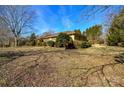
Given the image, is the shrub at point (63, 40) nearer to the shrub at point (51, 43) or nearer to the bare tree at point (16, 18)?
the shrub at point (51, 43)

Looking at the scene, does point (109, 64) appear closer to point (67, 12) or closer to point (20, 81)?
point (67, 12)

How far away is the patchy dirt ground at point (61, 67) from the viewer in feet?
11.7

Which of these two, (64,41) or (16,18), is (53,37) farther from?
(16,18)

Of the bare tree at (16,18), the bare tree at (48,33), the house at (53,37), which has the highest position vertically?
the bare tree at (16,18)

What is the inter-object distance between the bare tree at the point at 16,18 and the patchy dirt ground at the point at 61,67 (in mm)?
335

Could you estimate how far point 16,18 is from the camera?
380cm

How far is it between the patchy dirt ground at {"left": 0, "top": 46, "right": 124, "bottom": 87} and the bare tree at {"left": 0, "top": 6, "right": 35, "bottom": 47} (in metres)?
0.33

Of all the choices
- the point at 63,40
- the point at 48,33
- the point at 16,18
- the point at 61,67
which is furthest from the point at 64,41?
the point at 16,18

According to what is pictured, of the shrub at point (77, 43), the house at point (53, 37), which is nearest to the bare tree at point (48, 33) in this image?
the house at point (53, 37)

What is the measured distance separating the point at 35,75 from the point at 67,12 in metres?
1.19

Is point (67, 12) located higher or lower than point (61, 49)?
higher

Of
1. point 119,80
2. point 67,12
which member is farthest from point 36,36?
point 119,80

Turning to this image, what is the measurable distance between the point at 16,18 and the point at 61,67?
1.15 meters
